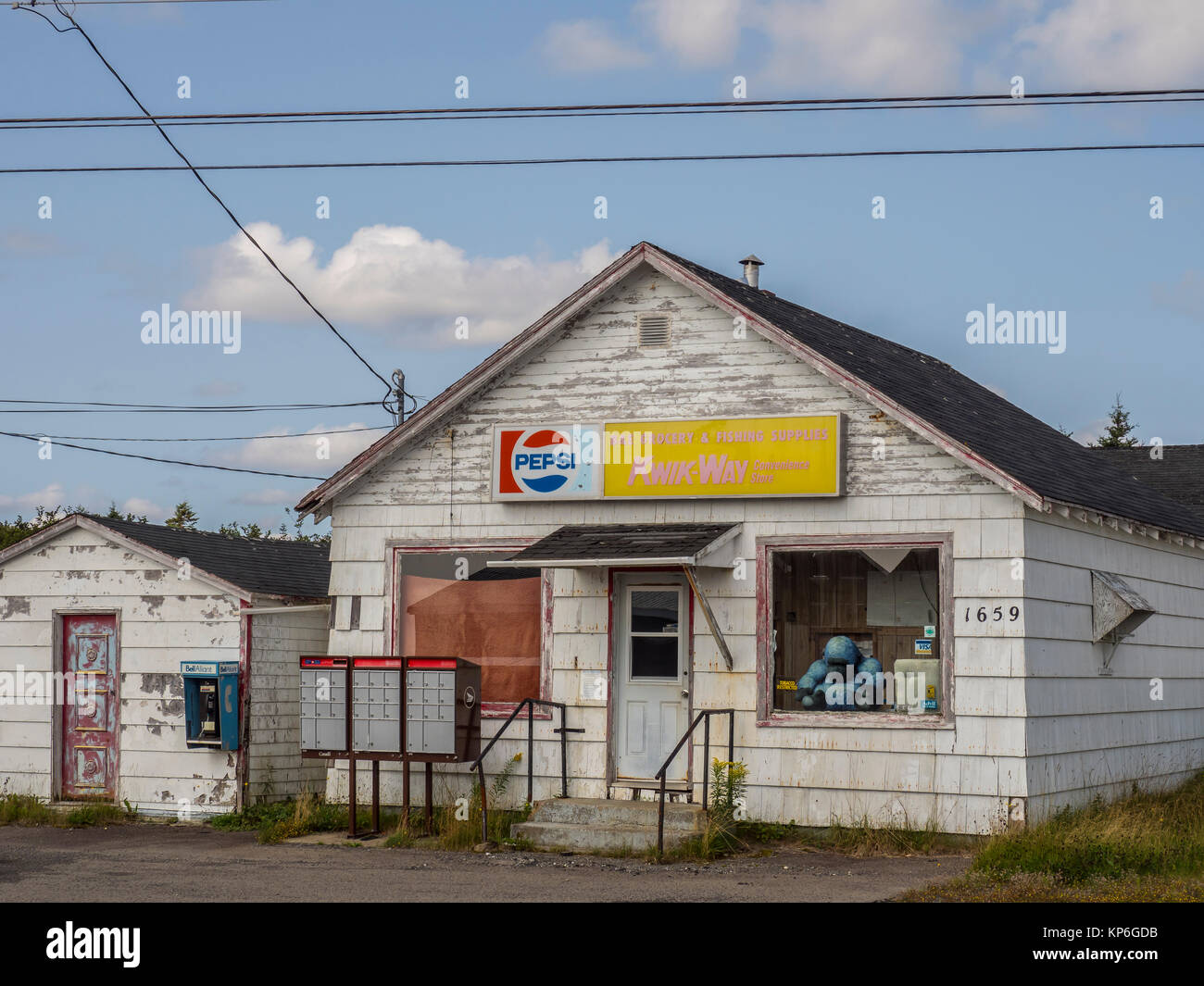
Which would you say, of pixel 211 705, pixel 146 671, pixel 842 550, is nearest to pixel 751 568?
pixel 842 550

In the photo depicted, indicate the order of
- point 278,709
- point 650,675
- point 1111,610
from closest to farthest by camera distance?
1. point 650,675
2. point 1111,610
3. point 278,709

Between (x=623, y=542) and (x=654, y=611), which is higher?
(x=623, y=542)

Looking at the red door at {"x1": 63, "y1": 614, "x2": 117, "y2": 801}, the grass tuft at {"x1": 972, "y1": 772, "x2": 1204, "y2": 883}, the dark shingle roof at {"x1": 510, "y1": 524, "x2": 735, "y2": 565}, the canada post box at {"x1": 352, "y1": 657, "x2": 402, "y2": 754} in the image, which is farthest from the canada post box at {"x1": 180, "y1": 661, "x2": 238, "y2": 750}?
the grass tuft at {"x1": 972, "y1": 772, "x2": 1204, "y2": 883}

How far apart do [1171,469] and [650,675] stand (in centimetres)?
1621

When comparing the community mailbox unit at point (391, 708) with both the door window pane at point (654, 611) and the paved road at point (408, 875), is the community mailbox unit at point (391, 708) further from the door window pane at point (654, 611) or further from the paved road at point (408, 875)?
the door window pane at point (654, 611)

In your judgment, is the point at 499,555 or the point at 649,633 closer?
the point at 649,633

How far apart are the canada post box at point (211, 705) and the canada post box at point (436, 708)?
2.83m

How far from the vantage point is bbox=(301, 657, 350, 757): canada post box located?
1489 cm

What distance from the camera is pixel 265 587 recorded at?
56.7ft

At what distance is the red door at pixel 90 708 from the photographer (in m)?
17.3

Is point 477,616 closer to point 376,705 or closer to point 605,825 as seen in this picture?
point 376,705

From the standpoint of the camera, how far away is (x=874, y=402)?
1418 centimetres

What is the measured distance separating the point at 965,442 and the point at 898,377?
2.46m

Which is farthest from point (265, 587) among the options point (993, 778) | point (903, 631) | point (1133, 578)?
point (1133, 578)
